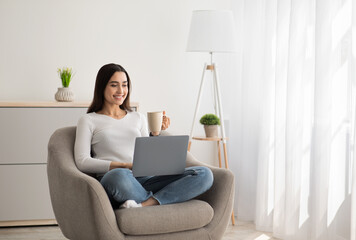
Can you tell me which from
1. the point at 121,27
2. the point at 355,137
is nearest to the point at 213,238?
the point at 355,137

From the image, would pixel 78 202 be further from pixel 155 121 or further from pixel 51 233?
pixel 51 233

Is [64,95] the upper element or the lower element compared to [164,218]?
upper

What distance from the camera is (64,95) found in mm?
4191

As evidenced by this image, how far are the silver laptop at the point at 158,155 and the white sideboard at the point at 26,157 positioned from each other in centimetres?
158

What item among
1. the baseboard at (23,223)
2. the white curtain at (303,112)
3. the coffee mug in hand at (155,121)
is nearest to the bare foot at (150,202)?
the coffee mug in hand at (155,121)

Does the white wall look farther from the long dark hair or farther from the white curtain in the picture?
the long dark hair

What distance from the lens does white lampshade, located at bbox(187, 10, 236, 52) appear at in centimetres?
409

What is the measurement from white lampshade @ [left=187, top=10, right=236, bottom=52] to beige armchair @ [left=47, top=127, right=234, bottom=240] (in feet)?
4.67

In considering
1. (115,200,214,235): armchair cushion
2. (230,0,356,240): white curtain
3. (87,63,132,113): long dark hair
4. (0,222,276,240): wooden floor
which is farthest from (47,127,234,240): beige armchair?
(0,222,276,240): wooden floor

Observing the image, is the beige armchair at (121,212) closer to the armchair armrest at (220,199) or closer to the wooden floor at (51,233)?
the armchair armrest at (220,199)

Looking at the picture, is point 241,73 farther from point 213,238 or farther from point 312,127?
point 213,238

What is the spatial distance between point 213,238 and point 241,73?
2.02m

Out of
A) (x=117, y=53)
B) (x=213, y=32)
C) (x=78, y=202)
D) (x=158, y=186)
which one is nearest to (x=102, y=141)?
(x=158, y=186)

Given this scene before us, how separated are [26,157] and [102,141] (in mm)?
1270
